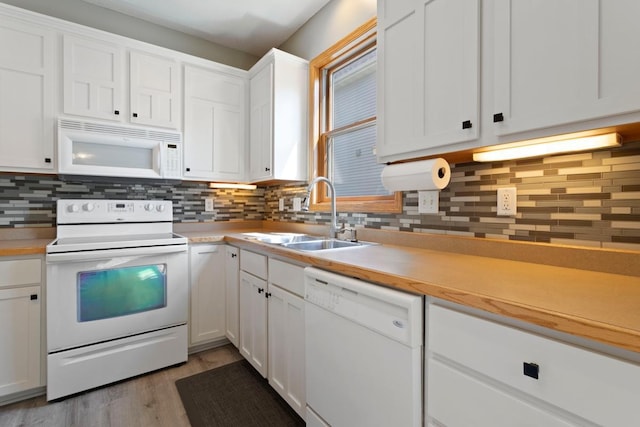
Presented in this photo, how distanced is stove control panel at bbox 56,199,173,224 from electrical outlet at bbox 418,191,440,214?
197 cm

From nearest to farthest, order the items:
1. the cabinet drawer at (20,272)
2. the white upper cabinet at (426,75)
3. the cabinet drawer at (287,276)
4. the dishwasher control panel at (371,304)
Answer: the dishwasher control panel at (371,304) < the white upper cabinet at (426,75) < the cabinet drawer at (287,276) < the cabinet drawer at (20,272)

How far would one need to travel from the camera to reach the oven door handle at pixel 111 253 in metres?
1.72

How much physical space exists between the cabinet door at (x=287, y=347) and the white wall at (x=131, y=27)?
2.37 meters

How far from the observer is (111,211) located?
7.41ft

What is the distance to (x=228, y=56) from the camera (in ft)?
9.92

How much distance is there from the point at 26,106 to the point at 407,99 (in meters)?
2.34

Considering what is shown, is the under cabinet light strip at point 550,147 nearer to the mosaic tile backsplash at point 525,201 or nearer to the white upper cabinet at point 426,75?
the mosaic tile backsplash at point 525,201

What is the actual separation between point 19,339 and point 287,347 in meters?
1.52

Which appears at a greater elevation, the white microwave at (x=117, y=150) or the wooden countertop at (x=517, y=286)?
the white microwave at (x=117, y=150)

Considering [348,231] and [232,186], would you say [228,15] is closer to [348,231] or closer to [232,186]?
[232,186]

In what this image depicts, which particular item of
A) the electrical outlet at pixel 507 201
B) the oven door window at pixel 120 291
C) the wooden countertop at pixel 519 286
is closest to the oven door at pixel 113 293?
the oven door window at pixel 120 291

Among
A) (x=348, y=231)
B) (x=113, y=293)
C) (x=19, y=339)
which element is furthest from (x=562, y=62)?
(x=19, y=339)

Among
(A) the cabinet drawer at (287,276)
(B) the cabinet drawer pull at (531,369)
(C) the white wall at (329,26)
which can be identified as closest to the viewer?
(B) the cabinet drawer pull at (531,369)

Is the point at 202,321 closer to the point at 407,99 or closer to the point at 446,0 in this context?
the point at 407,99
